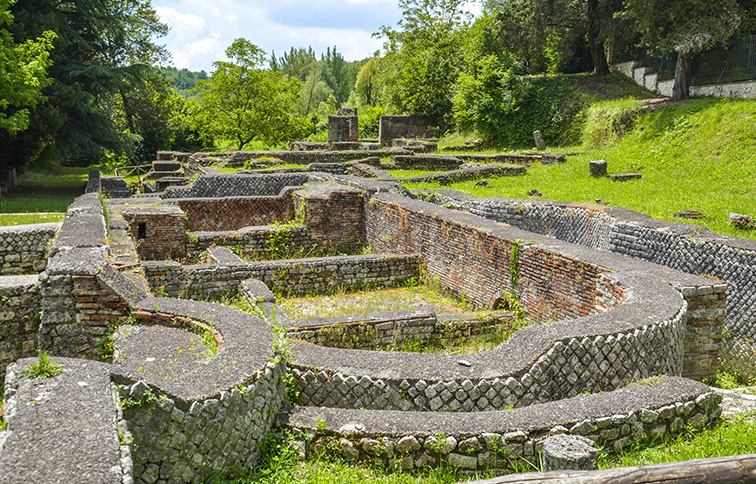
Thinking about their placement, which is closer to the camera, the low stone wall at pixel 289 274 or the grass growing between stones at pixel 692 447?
the grass growing between stones at pixel 692 447

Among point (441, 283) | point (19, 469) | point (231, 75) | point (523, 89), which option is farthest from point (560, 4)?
point (19, 469)

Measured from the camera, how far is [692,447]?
430cm

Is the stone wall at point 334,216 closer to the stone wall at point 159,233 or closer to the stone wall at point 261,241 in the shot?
the stone wall at point 261,241

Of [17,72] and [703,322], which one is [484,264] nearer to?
[703,322]

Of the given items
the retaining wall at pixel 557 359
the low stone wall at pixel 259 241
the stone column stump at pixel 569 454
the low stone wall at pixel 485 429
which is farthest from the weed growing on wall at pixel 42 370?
the low stone wall at pixel 259 241

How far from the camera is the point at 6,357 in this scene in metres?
6.82

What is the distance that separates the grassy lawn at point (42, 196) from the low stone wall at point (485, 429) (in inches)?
395

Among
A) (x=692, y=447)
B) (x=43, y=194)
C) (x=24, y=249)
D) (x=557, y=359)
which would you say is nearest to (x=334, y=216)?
(x=24, y=249)

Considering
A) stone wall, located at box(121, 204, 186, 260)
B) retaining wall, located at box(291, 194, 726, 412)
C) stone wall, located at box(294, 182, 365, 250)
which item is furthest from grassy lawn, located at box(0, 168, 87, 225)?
retaining wall, located at box(291, 194, 726, 412)

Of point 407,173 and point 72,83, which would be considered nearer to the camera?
point 407,173

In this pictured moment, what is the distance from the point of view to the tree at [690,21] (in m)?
19.6

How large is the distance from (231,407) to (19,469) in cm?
149

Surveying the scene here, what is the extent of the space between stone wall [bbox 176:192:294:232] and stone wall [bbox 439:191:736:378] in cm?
716

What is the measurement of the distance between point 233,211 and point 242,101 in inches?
770
